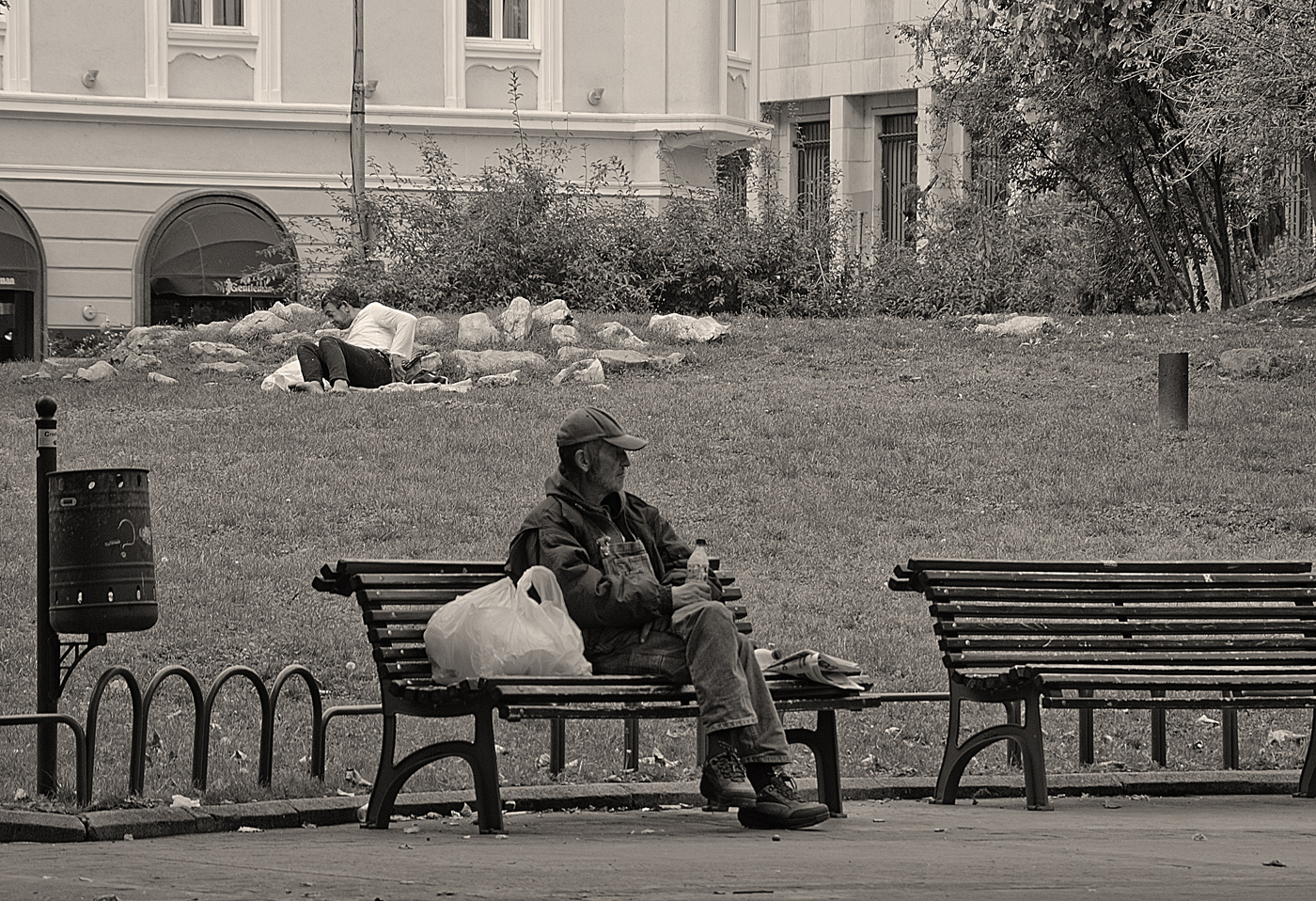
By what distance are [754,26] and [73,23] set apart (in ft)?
36.8

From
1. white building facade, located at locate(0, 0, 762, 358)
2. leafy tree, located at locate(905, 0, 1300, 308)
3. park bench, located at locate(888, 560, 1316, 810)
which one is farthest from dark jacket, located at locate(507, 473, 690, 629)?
white building facade, located at locate(0, 0, 762, 358)

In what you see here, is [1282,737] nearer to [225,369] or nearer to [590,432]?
[590,432]

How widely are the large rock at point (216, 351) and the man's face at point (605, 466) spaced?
14920mm

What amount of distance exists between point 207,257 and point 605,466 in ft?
84.2

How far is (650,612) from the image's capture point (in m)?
7.45

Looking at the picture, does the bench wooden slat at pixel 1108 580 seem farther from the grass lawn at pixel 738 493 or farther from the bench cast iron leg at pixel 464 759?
the bench cast iron leg at pixel 464 759

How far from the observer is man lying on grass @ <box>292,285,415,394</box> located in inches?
787

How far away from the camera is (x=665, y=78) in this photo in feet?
113

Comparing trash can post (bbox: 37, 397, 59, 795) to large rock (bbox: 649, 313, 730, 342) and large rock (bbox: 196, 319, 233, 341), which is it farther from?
large rock (bbox: 196, 319, 233, 341)

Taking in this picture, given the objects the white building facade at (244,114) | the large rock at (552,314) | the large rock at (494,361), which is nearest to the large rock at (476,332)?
the large rock at (552,314)

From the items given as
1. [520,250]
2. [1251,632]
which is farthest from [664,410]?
[1251,632]

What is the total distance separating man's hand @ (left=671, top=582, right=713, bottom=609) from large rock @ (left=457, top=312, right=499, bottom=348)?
48.1ft

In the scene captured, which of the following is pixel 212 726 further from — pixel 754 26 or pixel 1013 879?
pixel 754 26

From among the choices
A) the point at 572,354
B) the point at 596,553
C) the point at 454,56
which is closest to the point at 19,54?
the point at 454,56
